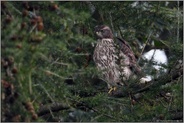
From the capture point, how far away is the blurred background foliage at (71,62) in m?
4.52

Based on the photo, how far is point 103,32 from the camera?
28.3 feet

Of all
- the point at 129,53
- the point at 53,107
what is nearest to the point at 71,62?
the point at 53,107

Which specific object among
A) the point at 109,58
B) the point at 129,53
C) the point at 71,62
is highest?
the point at 71,62

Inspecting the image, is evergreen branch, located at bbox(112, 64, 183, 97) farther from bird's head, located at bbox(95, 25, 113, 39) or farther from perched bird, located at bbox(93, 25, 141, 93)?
bird's head, located at bbox(95, 25, 113, 39)

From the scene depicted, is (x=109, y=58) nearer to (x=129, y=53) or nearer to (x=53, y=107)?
(x=129, y=53)

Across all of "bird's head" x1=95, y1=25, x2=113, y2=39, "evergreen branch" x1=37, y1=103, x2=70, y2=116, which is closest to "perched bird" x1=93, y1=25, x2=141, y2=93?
"bird's head" x1=95, y1=25, x2=113, y2=39

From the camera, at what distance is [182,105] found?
639 cm

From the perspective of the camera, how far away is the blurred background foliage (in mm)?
4516

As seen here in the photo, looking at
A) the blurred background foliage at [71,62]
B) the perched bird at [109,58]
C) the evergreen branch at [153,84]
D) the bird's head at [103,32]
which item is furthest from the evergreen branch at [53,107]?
the bird's head at [103,32]

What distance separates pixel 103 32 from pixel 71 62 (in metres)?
1.38

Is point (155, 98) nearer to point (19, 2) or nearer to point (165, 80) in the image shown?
point (165, 80)

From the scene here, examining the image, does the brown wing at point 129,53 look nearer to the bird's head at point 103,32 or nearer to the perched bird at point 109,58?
the perched bird at point 109,58

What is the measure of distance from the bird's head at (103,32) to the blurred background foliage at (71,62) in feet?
0.28

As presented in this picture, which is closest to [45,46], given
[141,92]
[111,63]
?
[141,92]
